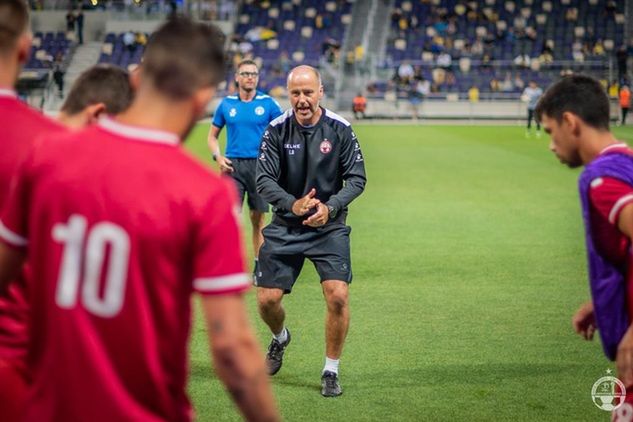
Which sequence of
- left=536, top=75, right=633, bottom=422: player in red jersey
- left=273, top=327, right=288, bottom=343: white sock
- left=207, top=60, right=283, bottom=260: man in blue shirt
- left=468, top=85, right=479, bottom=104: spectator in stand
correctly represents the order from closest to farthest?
left=536, top=75, right=633, bottom=422: player in red jersey, left=273, top=327, right=288, bottom=343: white sock, left=207, top=60, right=283, bottom=260: man in blue shirt, left=468, top=85, right=479, bottom=104: spectator in stand

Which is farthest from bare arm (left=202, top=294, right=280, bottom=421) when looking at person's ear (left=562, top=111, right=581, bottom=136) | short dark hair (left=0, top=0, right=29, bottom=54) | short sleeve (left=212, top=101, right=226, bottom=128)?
short sleeve (left=212, top=101, right=226, bottom=128)

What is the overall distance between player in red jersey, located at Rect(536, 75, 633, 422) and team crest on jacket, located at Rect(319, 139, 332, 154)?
324 centimetres

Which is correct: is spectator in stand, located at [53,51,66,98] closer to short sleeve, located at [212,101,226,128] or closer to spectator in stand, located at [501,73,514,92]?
spectator in stand, located at [501,73,514,92]

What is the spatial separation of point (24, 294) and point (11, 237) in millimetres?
613

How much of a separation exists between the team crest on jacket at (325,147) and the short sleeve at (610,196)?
12.0ft

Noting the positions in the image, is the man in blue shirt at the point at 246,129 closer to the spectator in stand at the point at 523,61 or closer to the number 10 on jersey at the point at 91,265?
the number 10 on jersey at the point at 91,265

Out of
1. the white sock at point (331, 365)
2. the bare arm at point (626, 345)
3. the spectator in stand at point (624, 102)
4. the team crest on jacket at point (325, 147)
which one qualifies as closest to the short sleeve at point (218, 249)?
the bare arm at point (626, 345)

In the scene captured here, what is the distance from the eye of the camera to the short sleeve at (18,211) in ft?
9.98

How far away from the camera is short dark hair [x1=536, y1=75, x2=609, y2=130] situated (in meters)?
4.43

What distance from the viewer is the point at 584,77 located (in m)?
4.61

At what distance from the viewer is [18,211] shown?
3.09m

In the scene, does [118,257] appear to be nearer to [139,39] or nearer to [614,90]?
[614,90]

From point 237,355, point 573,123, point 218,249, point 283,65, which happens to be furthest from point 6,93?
point 283,65

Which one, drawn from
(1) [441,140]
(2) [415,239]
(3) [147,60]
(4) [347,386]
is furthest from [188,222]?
(1) [441,140]
